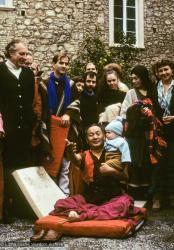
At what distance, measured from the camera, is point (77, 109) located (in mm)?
6527

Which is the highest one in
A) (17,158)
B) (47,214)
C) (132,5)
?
(132,5)

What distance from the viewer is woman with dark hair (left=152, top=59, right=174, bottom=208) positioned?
648cm

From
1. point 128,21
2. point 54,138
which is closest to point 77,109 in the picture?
point 54,138

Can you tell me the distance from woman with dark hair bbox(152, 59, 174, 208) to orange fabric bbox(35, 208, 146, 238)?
1.49m

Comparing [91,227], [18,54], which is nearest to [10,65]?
[18,54]

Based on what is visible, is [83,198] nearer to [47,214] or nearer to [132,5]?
[47,214]

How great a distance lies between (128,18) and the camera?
1566cm

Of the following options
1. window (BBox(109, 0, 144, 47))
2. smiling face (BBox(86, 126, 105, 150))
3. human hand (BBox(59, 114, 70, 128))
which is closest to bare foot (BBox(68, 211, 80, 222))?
smiling face (BBox(86, 126, 105, 150))

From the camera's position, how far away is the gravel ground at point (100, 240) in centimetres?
465

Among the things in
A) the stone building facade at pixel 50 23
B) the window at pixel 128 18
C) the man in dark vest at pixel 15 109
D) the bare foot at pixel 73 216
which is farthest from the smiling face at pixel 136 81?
the window at pixel 128 18

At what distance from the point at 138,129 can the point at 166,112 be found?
0.41 meters

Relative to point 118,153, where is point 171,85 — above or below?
above

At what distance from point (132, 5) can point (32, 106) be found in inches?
406

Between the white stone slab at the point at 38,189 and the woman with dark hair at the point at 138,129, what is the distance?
104 cm
